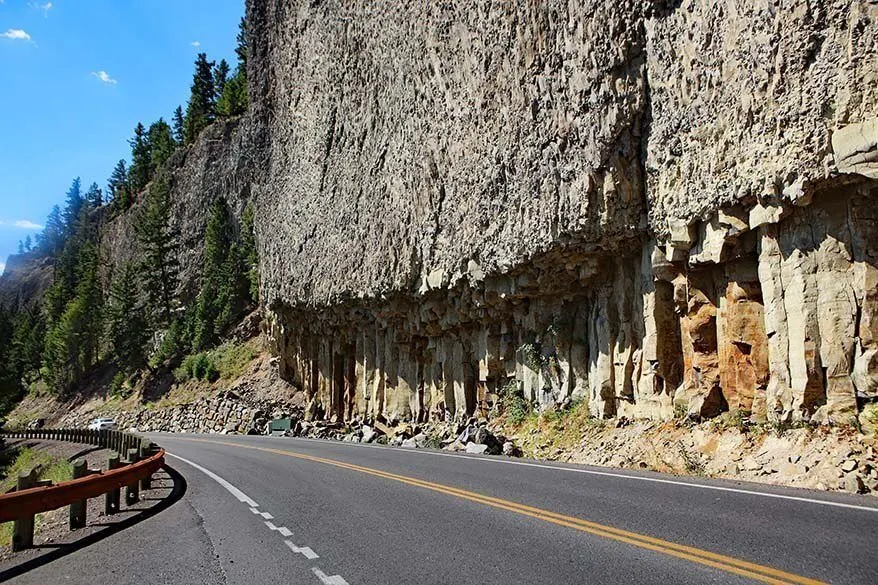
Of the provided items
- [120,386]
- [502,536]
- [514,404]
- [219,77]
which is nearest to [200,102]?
[219,77]

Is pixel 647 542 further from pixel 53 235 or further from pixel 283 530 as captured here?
pixel 53 235

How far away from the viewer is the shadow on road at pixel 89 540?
6598 millimetres

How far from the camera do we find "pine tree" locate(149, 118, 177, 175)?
90062mm

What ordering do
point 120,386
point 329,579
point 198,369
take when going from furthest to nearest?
point 120,386 → point 198,369 → point 329,579

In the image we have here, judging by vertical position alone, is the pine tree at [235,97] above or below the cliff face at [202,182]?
above

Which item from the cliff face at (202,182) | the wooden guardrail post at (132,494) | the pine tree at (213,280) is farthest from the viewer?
the cliff face at (202,182)

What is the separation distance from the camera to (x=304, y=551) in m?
6.48

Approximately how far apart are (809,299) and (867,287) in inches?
37.0

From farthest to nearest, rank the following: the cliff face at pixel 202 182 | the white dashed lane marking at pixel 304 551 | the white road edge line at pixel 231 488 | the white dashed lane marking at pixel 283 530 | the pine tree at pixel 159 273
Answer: the cliff face at pixel 202 182 → the pine tree at pixel 159 273 → the white road edge line at pixel 231 488 → the white dashed lane marking at pixel 304 551 → the white dashed lane marking at pixel 283 530

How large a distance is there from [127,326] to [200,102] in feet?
129

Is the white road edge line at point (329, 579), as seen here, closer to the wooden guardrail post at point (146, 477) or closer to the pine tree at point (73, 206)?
the wooden guardrail post at point (146, 477)

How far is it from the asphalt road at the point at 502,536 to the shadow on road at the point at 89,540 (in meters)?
0.18

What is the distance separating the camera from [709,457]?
12.2m

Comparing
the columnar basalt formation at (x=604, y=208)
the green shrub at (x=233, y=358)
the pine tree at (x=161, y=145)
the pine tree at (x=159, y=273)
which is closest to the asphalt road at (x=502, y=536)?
the columnar basalt formation at (x=604, y=208)
